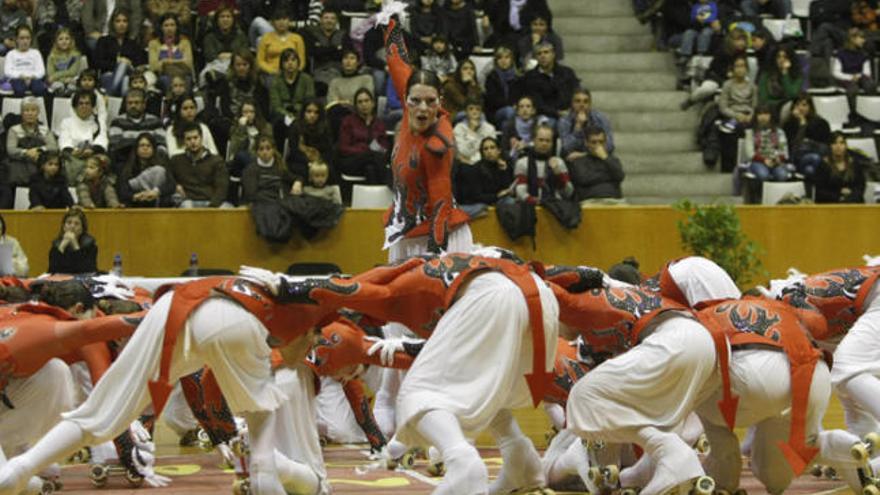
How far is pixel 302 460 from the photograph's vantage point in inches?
328

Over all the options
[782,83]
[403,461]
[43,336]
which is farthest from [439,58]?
[43,336]

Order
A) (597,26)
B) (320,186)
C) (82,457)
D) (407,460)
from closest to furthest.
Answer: (407,460) < (82,457) < (320,186) < (597,26)

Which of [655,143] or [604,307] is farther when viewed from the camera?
[655,143]

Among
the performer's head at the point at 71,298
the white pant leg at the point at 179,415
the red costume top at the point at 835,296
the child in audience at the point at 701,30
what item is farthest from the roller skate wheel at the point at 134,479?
the child in audience at the point at 701,30

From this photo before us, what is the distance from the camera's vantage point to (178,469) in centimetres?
1027

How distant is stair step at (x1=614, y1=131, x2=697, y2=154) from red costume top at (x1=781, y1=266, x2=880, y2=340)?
10.9m

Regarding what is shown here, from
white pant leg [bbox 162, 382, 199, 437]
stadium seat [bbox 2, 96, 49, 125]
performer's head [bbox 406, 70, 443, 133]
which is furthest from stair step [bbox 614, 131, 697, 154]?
performer's head [bbox 406, 70, 443, 133]

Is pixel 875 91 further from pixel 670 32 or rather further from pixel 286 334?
pixel 286 334

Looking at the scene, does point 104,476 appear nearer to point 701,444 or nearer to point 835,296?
point 701,444

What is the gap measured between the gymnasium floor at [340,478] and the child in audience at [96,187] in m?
5.48

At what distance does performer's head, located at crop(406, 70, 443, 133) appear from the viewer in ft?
33.4

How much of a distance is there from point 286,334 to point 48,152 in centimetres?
961

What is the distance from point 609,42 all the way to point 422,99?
11728 mm

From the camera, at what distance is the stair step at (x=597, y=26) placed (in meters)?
21.7
